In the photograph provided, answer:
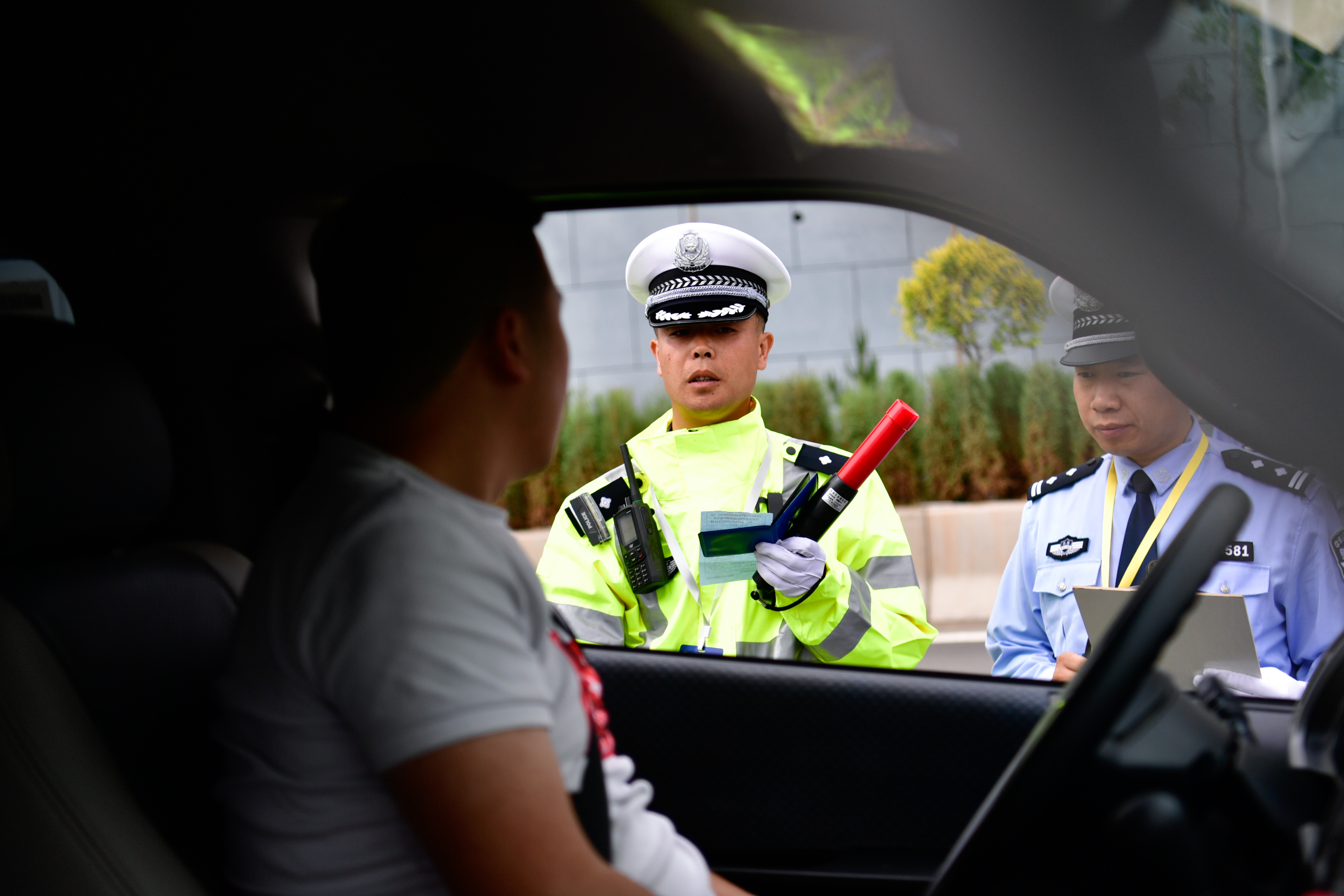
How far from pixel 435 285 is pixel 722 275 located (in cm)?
135

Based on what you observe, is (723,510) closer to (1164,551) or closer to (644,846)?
(1164,551)

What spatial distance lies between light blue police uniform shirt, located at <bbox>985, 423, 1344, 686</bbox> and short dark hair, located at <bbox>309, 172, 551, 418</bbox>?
926mm

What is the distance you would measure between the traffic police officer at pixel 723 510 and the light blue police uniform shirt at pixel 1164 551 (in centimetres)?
21

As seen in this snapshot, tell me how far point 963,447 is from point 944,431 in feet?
0.57

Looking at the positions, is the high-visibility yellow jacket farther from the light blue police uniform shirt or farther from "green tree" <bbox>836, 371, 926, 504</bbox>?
"green tree" <bbox>836, 371, 926, 504</bbox>

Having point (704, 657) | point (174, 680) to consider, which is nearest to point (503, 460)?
point (174, 680)

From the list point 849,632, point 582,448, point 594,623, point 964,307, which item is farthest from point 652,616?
point 964,307

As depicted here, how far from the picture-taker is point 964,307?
24.1ft

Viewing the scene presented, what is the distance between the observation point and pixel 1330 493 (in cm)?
95

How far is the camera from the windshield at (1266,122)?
0.79m

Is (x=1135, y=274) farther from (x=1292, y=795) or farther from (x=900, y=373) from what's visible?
(x=900, y=373)

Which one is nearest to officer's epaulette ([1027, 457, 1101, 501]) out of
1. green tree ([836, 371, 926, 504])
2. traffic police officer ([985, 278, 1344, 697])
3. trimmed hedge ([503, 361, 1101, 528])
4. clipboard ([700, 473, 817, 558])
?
traffic police officer ([985, 278, 1344, 697])

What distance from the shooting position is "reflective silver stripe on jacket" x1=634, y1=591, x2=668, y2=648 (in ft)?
6.59

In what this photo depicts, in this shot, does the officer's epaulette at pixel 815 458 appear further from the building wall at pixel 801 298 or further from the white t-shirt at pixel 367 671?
the building wall at pixel 801 298
